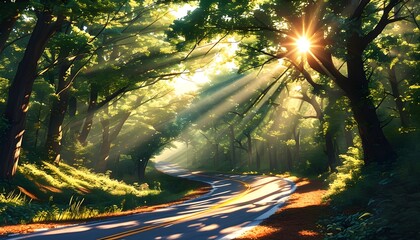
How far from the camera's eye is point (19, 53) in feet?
94.8

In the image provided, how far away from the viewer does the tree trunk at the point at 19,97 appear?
14891 millimetres

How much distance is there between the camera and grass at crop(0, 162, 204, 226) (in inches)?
483

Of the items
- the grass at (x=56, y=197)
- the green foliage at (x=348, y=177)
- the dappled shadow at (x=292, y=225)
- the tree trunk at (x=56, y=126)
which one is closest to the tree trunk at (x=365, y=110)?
the green foliage at (x=348, y=177)

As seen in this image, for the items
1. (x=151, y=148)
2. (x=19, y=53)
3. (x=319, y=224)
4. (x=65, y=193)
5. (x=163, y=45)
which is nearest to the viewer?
(x=319, y=224)

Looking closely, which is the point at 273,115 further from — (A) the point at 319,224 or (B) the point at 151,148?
(A) the point at 319,224

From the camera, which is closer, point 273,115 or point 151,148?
point 151,148

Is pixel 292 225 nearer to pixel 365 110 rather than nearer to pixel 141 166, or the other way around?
pixel 365 110

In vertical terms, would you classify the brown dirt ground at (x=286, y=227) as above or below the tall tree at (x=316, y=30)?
below

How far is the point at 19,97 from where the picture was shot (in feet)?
50.4

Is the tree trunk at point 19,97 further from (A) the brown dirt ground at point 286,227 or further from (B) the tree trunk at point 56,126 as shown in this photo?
(B) the tree trunk at point 56,126

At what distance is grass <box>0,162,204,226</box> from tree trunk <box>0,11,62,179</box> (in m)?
1.26

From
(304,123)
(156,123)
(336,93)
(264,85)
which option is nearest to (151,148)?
(156,123)

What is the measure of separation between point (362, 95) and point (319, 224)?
6.04 metres

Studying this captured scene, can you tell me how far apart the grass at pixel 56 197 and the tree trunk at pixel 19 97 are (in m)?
1.26
